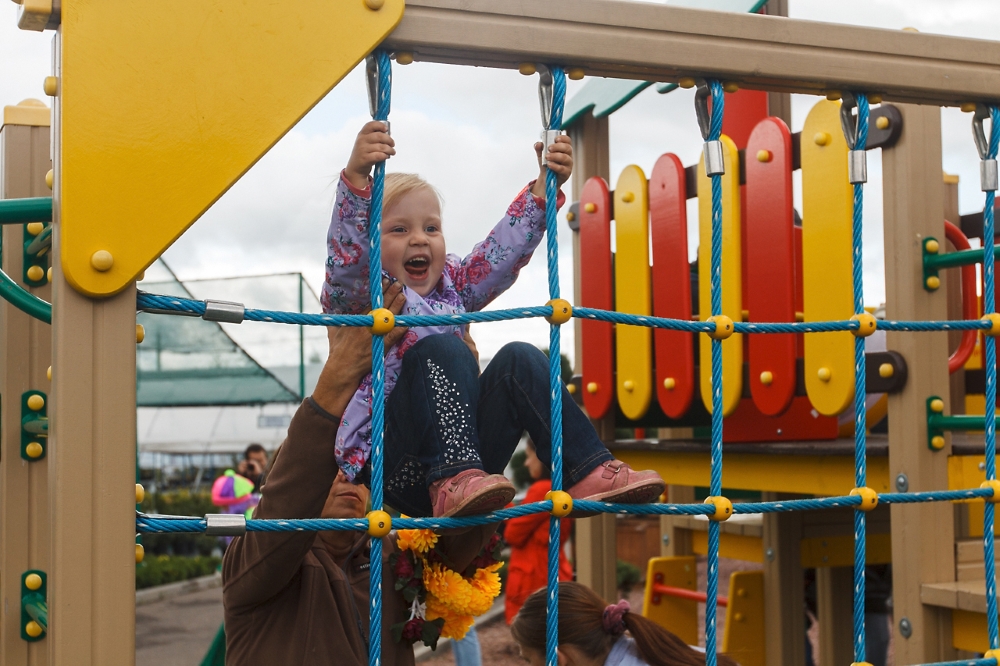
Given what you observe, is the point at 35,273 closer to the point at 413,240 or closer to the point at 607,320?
the point at 413,240

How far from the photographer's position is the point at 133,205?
3.91 ft

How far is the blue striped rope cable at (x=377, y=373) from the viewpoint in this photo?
1.36 metres

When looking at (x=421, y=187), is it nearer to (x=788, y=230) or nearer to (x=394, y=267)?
(x=394, y=267)

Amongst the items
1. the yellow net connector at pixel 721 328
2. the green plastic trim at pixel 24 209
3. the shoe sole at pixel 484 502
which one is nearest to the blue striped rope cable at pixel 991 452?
the yellow net connector at pixel 721 328

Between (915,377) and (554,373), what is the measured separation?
1.41 meters

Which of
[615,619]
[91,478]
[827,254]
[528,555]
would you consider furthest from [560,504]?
[528,555]

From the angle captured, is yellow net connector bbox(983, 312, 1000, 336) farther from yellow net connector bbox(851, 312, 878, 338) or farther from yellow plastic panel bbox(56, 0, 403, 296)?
yellow plastic panel bbox(56, 0, 403, 296)

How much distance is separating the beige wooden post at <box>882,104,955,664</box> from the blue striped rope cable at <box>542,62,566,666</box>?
131 centimetres

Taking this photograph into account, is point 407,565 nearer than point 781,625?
Yes

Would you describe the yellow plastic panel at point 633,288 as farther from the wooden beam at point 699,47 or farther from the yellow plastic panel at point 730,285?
the wooden beam at point 699,47

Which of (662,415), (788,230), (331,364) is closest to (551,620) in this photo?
(331,364)

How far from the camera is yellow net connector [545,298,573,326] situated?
1442 mm

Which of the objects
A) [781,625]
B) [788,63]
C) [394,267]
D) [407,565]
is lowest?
[781,625]

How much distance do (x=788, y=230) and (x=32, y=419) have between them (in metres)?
2.13
